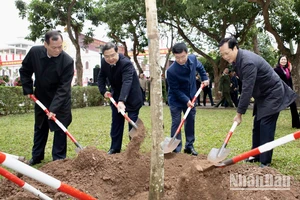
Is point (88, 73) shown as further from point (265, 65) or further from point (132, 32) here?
point (265, 65)

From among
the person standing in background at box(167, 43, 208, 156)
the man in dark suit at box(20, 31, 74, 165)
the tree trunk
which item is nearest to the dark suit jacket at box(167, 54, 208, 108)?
the person standing in background at box(167, 43, 208, 156)

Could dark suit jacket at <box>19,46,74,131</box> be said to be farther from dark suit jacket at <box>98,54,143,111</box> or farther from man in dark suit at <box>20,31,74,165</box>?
dark suit jacket at <box>98,54,143,111</box>

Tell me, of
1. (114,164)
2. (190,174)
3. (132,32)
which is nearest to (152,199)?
(190,174)

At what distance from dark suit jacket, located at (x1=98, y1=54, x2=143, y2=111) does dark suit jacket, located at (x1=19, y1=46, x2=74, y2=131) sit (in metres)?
0.70

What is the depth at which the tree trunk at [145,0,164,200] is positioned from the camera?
253 cm

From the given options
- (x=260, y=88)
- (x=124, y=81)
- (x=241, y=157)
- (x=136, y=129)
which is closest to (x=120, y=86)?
(x=124, y=81)

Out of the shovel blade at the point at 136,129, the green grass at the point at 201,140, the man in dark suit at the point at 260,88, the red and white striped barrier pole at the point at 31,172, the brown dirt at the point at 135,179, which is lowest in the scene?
the green grass at the point at 201,140

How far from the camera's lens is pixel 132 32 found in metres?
22.6

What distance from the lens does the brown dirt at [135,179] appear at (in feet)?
9.57

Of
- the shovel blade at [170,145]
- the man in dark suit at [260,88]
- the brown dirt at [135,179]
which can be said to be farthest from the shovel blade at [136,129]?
the man in dark suit at [260,88]

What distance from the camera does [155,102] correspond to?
104 inches

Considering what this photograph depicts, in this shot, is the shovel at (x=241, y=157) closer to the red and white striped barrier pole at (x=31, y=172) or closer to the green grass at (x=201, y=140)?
the red and white striped barrier pole at (x=31, y=172)

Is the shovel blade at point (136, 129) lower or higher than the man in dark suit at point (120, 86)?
lower

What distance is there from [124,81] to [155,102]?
2.44 meters
